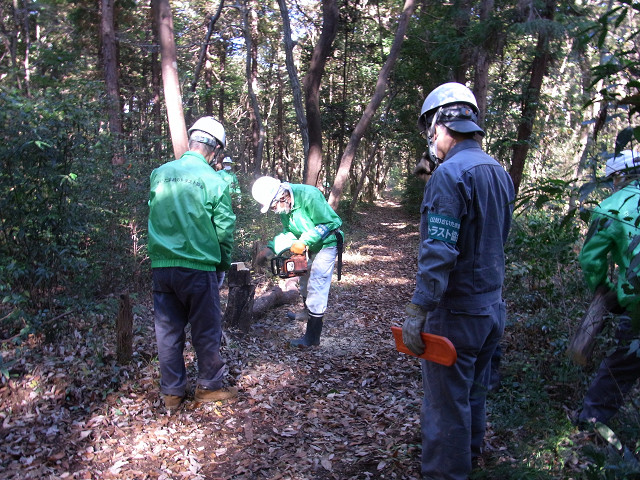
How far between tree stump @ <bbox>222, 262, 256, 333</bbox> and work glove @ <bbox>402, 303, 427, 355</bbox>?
410cm

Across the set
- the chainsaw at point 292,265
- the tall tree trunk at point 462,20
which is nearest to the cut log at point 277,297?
the chainsaw at point 292,265

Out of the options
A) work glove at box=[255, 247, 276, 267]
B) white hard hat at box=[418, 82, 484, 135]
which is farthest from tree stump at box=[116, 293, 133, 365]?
work glove at box=[255, 247, 276, 267]

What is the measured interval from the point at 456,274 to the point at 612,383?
1551mm

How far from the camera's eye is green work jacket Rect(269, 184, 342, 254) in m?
6.19

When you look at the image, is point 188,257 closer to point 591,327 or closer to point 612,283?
point 591,327

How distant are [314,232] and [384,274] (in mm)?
5874

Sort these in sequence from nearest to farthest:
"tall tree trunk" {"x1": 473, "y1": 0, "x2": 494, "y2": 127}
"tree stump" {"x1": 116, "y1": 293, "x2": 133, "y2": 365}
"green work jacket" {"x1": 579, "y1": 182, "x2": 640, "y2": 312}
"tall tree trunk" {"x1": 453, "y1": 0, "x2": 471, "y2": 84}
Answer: "green work jacket" {"x1": 579, "y1": 182, "x2": 640, "y2": 312} < "tree stump" {"x1": 116, "y1": 293, "x2": 133, "y2": 365} < "tall tree trunk" {"x1": 473, "y1": 0, "x2": 494, "y2": 127} < "tall tree trunk" {"x1": 453, "y1": 0, "x2": 471, "y2": 84}

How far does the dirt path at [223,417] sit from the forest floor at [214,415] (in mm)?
12

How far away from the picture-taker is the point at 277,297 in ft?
27.5

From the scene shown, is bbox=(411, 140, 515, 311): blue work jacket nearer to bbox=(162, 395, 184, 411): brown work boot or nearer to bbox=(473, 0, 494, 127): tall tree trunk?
bbox=(162, 395, 184, 411): brown work boot

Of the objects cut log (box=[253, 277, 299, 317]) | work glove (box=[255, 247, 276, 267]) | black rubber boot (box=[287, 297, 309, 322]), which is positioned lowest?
black rubber boot (box=[287, 297, 309, 322])

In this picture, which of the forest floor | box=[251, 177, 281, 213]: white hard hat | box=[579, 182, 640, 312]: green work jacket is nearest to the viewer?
box=[579, 182, 640, 312]: green work jacket

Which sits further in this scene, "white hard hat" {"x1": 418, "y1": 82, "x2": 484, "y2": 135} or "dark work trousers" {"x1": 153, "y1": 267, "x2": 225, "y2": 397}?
"dark work trousers" {"x1": 153, "y1": 267, "x2": 225, "y2": 397}

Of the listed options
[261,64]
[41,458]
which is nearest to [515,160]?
[41,458]
